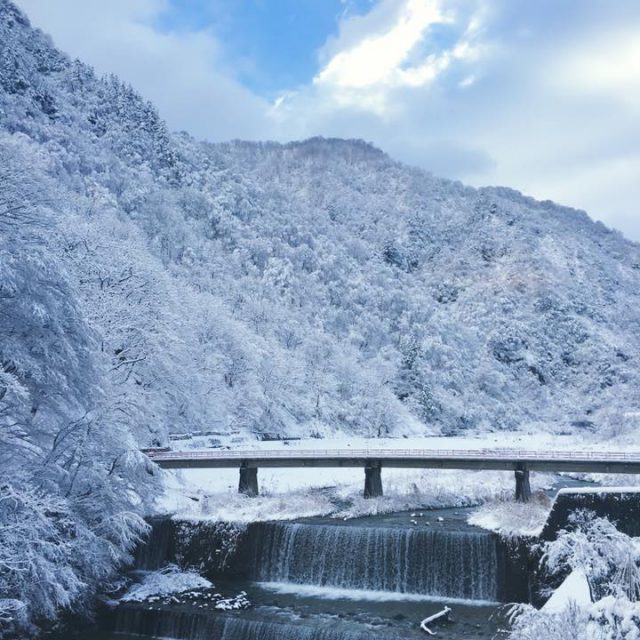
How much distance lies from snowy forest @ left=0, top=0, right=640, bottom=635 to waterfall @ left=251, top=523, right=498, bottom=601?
648 centimetres

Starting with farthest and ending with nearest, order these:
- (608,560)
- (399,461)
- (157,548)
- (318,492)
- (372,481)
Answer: (318,492) < (372,481) < (399,461) < (157,548) < (608,560)

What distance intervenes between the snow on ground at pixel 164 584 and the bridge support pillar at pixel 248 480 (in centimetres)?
758

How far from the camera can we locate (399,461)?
3281cm

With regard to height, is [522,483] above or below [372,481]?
above

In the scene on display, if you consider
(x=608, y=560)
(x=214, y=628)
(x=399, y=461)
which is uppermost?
(x=399, y=461)

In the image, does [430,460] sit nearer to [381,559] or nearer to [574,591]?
[381,559]

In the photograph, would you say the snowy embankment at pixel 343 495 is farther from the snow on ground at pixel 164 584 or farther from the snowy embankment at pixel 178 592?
the snowy embankment at pixel 178 592

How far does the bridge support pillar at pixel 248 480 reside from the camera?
33.1 meters

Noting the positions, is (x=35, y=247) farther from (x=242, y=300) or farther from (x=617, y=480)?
(x=242, y=300)

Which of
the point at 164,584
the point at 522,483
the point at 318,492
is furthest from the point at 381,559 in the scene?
the point at 318,492

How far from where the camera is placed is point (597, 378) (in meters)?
137

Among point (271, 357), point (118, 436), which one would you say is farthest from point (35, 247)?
point (271, 357)

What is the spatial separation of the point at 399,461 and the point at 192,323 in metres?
33.6

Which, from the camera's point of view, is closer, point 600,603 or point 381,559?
point 600,603
